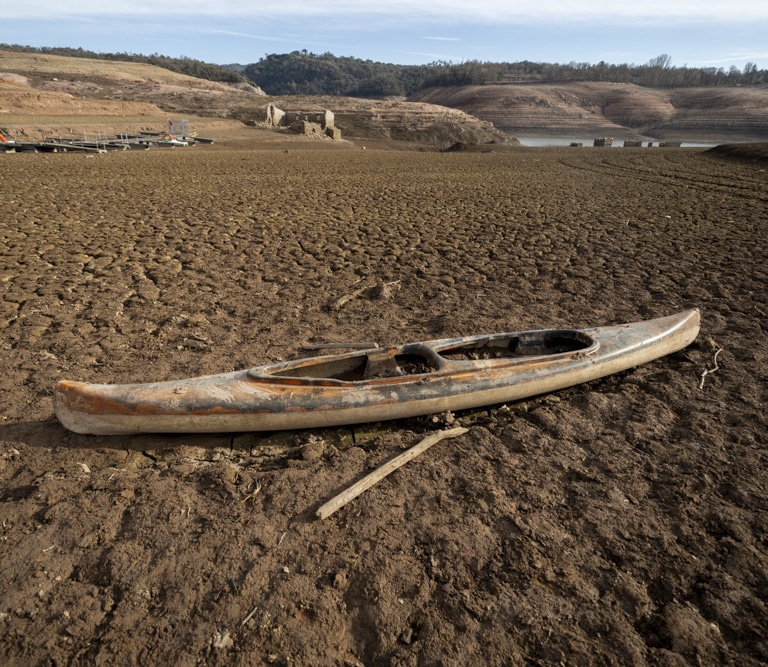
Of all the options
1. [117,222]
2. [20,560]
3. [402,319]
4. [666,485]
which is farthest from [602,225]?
[20,560]

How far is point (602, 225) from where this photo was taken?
761cm

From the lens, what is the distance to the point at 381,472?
2.38 m

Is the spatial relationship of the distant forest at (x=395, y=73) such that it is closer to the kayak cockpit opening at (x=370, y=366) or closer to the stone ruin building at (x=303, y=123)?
the stone ruin building at (x=303, y=123)

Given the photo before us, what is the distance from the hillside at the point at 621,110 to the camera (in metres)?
55.9

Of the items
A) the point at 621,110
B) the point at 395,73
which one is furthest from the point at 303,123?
the point at 395,73

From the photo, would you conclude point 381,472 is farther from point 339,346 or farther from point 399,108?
point 399,108

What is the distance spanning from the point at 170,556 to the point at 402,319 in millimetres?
2797

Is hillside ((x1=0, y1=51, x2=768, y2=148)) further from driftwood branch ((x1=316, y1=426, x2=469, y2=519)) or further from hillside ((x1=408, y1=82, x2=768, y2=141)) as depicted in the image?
driftwood branch ((x1=316, y1=426, x2=469, y2=519))

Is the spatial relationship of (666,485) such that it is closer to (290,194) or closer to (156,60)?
(290,194)

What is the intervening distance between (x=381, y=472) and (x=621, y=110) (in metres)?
78.9

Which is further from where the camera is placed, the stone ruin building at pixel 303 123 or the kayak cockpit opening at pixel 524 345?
the stone ruin building at pixel 303 123

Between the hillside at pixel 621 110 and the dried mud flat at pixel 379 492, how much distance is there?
6163 cm

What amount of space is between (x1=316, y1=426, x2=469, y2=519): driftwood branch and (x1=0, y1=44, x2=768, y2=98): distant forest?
8903 cm

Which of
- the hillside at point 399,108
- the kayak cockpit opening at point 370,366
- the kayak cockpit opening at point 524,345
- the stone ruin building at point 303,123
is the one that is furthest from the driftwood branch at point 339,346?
the stone ruin building at point 303,123
